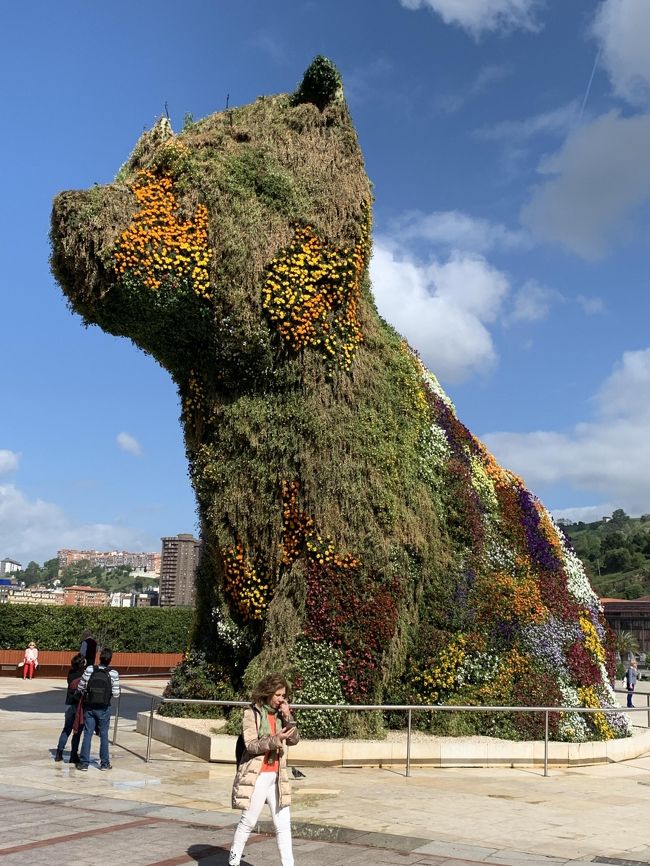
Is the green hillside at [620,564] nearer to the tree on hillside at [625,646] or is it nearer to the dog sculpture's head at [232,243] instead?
the tree on hillside at [625,646]

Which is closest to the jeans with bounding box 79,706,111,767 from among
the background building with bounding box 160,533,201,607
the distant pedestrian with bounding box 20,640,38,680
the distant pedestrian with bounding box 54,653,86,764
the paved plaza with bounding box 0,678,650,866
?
the paved plaza with bounding box 0,678,650,866

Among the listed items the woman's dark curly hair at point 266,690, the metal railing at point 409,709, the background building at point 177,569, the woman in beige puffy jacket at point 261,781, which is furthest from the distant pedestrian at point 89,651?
the background building at point 177,569

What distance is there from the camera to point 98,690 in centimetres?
1005

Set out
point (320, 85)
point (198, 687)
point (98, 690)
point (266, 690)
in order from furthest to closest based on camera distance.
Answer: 1. point (198, 687)
2. point (320, 85)
3. point (98, 690)
4. point (266, 690)

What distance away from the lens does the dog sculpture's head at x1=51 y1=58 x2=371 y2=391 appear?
1037 cm

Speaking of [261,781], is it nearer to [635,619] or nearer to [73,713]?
[73,713]

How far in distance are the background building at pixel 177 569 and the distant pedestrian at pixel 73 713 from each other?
10791cm

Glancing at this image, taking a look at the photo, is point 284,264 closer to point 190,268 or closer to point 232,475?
point 190,268

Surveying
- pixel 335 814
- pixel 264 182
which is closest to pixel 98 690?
pixel 335 814

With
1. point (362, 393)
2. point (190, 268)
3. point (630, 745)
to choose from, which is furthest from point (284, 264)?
point (630, 745)

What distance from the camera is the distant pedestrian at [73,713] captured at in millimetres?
10492

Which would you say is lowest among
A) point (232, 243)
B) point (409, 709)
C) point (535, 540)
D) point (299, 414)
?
point (409, 709)

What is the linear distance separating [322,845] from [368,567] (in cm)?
448

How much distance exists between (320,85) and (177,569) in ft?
452
